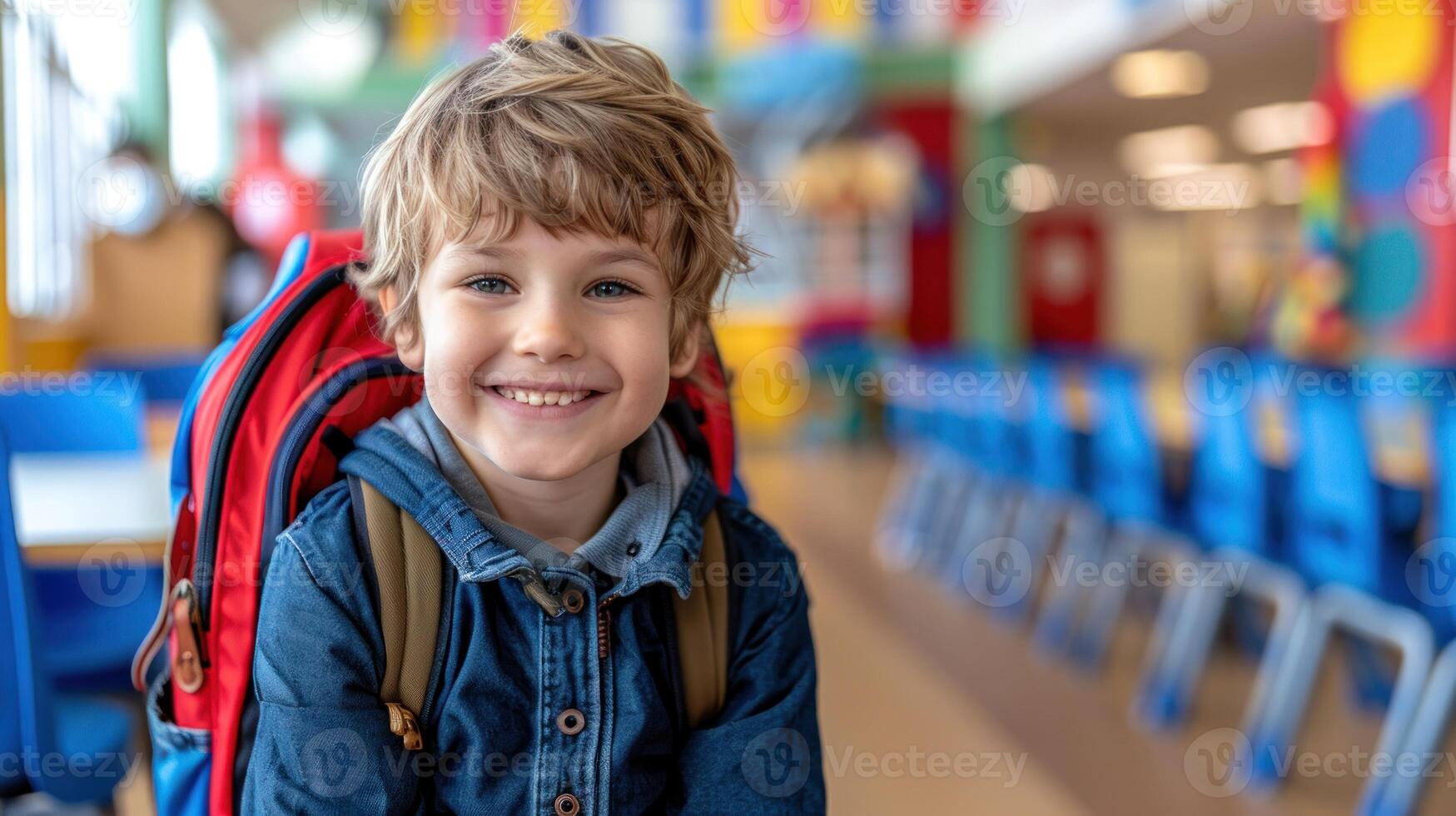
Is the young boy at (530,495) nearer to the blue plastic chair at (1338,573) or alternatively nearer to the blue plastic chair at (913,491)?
the blue plastic chair at (1338,573)

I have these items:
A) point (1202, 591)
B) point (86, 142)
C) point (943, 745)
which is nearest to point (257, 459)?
point (943, 745)

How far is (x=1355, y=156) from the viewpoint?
523 centimetres

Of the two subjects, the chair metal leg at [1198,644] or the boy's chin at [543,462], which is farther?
the chair metal leg at [1198,644]

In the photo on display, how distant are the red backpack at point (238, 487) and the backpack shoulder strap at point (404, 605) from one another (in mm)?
115

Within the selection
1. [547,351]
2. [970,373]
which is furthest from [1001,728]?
[547,351]

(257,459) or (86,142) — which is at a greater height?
(86,142)

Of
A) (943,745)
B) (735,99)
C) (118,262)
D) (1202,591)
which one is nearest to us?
(943,745)

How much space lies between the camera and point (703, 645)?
108cm

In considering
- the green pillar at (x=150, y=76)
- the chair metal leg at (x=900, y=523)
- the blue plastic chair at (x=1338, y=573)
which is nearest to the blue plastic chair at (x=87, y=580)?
the blue plastic chair at (x=1338, y=573)

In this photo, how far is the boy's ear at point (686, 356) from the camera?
114cm

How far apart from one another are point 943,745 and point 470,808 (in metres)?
2.19

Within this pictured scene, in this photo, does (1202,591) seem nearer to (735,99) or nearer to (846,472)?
(846,472)

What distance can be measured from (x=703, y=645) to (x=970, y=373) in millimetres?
3919

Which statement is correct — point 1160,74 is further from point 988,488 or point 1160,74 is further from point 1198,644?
point 1198,644
